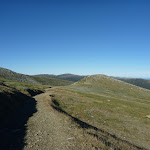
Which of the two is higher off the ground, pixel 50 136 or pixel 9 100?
pixel 9 100

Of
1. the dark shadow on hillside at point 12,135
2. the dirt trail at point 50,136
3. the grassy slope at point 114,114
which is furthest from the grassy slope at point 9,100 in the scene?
the grassy slope at point 114,114

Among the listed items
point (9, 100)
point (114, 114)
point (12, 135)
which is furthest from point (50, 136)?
point (114, 114)

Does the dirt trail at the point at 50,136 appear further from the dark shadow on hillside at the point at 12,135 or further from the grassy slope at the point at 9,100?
the grassy slope at the point at 9,100

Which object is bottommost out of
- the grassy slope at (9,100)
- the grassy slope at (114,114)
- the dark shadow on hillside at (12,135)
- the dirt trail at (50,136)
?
the grassy slope at (114,114)

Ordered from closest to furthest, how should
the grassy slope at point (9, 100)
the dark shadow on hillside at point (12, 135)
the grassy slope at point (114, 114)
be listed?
the dark shadow on hillside at point (12, 135) → the grassy slope at point (9, 100) → the grassy slope at point (114, 114)

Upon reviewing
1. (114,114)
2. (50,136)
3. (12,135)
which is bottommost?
(114,114)

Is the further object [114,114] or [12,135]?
[114,114]

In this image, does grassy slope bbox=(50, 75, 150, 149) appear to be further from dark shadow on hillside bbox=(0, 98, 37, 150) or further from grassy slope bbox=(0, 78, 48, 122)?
dark shadow on hillside bbox=(0, 98, 37, 150)

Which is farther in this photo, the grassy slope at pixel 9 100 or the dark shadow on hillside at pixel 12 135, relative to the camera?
the grassy slope at pixel 9 100

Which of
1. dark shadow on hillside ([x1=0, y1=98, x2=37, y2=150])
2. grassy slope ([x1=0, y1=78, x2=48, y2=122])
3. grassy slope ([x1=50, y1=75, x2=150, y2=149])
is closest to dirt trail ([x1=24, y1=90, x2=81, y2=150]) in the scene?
dark shadow on hillside ([x1=0, y1=98, x2=37, y2=150])

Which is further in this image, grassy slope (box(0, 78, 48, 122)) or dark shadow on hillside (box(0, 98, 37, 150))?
grassy slope (box(0, 78, 48, 122))

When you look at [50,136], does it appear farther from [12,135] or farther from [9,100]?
[9,100]

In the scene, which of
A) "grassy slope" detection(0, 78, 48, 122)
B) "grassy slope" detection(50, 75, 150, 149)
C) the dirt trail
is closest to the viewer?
the dirt trail

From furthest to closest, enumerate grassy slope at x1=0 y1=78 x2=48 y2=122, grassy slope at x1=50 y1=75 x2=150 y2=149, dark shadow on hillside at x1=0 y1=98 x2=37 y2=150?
grassy slope at x1=50 y1=75 x2=150 y2=149
grassy slope at x1=0 y1=78 x2=48 y2=122
dark shadow on hillside at x1=0 y1=98 x2=37 y2=150
